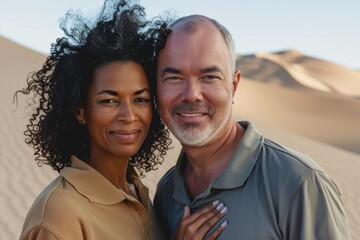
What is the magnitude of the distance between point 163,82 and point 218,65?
318 millimetres

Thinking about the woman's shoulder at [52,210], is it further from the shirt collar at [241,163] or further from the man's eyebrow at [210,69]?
the man's eyebrow at [210,69]

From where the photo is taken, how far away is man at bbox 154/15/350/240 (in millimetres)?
2723

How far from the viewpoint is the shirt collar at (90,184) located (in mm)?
2887

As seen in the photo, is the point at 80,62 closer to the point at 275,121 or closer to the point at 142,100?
the point at 142,100

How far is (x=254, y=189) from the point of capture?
9.55ft

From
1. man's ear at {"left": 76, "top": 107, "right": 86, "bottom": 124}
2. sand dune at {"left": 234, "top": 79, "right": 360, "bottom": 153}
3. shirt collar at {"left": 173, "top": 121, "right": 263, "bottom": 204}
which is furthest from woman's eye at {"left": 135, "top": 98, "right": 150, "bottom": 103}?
sand dune at {"left": 234, "top": 79, "right": 360, "bottom": 153}

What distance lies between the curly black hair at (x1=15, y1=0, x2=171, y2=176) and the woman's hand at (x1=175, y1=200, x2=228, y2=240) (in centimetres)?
74

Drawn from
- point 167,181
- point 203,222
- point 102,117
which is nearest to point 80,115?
point 102,117

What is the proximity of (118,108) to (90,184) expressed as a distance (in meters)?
0.43

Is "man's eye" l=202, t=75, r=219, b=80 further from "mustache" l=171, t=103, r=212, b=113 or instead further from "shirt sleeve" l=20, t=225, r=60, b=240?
"shirt sleeve" l=20, t=225, r=60, b=240

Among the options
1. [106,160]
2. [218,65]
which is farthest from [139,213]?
[218,65]

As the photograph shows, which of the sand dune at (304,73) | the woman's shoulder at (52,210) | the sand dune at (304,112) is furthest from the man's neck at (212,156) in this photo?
the sand dune at (304,73)

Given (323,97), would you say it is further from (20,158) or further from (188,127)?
(188,127)

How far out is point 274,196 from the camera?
2.81m
